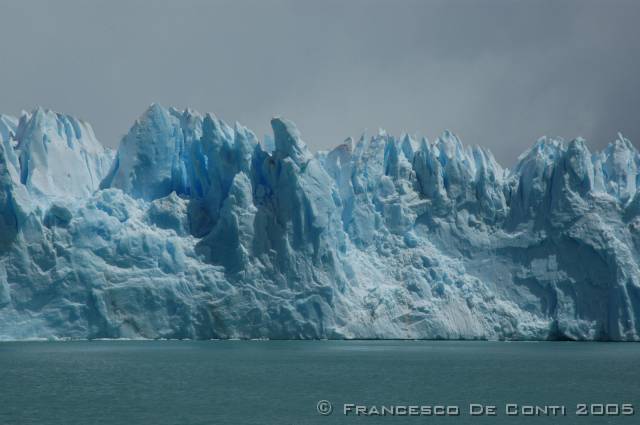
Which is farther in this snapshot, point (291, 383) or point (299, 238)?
point (299, 238)

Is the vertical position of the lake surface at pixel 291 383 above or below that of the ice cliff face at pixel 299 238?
below

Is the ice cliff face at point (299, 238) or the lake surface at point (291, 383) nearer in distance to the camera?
the lake surface at point (291, 383)

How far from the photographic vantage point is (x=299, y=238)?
49469mm

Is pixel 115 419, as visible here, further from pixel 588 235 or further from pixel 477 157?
pixel 477 157

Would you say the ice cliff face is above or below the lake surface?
above

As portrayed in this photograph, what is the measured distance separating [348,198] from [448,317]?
8.53 m

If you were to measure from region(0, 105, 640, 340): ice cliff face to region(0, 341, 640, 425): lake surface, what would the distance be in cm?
366

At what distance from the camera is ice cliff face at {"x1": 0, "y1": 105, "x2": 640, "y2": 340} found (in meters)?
46.7

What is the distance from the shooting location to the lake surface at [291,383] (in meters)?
23.0

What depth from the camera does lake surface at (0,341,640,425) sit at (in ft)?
75.4

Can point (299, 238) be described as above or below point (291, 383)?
above

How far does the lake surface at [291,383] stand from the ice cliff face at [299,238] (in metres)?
3.66

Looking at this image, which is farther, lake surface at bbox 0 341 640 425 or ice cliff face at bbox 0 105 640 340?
ice cliff face at bbox 0 105 640 340

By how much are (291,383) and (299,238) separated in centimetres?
2021
